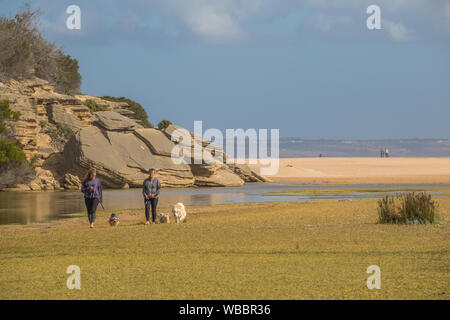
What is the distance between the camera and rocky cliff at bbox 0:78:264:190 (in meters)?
42.2

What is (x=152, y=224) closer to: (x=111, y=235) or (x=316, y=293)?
(x=111, y=235)

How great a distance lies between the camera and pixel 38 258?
1400 centimetres

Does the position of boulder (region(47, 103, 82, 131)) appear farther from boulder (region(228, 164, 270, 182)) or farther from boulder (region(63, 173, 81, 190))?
boulder (region(228, 164, 270, 182))

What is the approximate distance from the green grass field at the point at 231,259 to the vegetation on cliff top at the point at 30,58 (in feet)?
118

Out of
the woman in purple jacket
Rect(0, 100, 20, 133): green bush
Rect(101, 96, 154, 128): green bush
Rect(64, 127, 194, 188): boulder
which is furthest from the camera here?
Rect(101, 96, 154, 128): green bush

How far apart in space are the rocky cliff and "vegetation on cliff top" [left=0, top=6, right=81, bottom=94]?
285cm

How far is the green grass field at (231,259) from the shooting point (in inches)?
403

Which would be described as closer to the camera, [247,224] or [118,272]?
[118,272]

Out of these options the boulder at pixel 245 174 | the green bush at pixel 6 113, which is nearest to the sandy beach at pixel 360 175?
the boulder at pixel 245 174

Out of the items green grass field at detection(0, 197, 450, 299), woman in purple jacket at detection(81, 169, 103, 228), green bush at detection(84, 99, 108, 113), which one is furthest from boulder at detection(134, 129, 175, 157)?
woman in purple jacket at detection(81, 169, 103, 228)

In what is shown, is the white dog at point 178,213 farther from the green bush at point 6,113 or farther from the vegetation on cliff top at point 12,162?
the green bush at point 6,113

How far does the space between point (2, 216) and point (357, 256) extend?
1667 cm

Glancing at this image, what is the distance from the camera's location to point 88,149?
1646 inches
